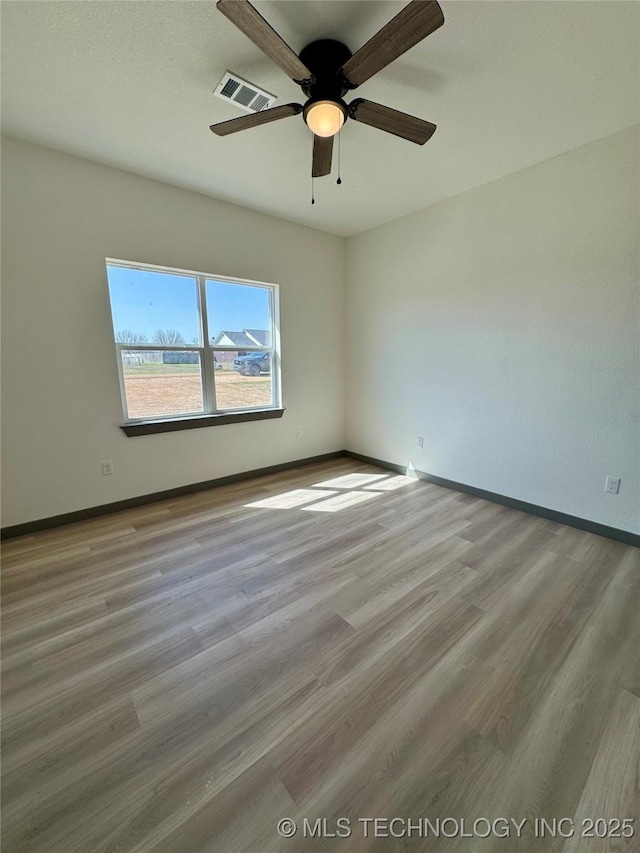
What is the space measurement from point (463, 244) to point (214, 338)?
2526mm

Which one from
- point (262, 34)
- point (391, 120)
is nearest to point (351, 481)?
point (391, 120)

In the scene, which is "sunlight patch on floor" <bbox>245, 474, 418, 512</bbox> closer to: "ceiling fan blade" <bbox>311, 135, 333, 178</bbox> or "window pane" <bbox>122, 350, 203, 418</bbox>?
"window pane" <bbox>122, 350, 203, 418</bbox>

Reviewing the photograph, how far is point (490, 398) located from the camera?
2.96 meters

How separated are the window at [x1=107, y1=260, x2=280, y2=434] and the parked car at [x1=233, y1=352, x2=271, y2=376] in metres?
0.01

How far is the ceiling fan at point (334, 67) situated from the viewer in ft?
3.83

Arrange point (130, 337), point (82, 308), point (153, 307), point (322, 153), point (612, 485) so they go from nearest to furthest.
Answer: point (322, 153), point (612, 485), point (82, 308), point (130, 337), point (153, 307)

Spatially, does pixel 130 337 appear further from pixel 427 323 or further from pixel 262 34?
pixel 427 323

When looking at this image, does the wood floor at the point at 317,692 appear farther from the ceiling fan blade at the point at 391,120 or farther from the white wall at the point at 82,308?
the ceiling fan blade at the point at 391,120

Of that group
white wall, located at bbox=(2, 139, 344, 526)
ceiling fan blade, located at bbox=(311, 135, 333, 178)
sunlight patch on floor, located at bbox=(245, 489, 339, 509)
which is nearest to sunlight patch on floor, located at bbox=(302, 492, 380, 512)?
sunlight patch on floor, located at bbox=(245, 489, 339, 509)

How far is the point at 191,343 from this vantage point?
3145 millimetres

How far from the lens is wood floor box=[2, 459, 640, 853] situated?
0.96 meters

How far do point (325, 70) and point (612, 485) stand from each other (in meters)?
3.13

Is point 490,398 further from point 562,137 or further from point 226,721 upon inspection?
point 226,721

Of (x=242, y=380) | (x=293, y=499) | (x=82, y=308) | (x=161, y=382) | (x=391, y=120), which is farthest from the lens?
(x=242, y=380)
